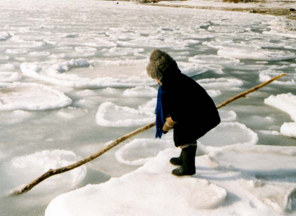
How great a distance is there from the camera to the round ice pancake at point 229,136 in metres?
2.10

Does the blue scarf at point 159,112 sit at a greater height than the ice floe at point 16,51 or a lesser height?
greater

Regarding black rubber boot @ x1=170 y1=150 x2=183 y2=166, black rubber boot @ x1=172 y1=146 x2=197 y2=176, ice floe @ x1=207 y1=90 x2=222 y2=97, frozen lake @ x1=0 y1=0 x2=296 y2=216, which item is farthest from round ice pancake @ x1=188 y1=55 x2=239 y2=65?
black rubber boot @ x1=172 y1=146 x2=197 y2=176

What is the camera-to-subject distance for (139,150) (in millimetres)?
1977

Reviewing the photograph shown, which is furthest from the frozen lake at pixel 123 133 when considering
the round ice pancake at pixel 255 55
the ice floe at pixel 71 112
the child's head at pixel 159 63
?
the child's head at pixel 159 63

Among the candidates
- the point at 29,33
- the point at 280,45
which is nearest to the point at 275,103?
the point at 280,45

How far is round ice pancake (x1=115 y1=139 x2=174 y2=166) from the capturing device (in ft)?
6.01

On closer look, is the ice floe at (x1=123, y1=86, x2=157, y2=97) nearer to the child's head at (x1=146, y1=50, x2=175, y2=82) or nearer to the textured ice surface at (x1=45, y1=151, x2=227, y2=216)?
the textured ice surface at (x1=45, y1=151, x2=227, y2=216)

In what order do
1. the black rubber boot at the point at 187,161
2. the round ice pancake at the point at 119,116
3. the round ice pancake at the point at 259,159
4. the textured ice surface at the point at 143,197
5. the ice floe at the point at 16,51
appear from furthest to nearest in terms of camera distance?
the ice floe at the point at 16,51
the round ice pancake at the point at 119,116
the round ice pancake at the point at 259,159
the black rubber boot at the point at 187,161
the textured ice surface at the point at 143,197

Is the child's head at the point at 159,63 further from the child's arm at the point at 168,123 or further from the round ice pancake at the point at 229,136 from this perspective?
the round ice pancake at the point at 229,136

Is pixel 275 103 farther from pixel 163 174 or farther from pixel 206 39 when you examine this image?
pixel 206 39

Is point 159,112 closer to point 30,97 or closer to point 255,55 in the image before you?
point 30,97

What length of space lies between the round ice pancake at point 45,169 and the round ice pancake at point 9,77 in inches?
70.3

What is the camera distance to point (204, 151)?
1.96 meters

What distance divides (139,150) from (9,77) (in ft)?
7.22
